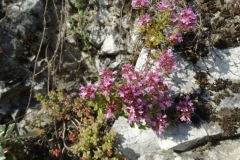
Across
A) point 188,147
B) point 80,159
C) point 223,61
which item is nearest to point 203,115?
point 188,147

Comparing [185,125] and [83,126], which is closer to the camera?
[185,125]

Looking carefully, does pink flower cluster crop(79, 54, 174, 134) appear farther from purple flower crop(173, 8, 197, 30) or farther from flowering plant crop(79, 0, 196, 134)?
purple flower crop(173, 8, 197, 30)

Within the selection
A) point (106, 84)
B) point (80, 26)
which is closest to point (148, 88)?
point (106, 84)

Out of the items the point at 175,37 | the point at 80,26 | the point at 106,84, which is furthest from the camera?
the point at 80,26

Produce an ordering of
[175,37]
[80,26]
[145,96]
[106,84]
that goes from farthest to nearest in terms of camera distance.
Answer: [80,26], [175,37], [145,96], [106,84]

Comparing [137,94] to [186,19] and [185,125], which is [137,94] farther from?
[186,19]

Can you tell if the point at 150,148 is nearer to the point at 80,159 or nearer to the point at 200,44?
the point at 80,159

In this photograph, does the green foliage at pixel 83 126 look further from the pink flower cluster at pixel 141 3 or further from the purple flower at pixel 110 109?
the pink flower cluster at pixel 141 3
